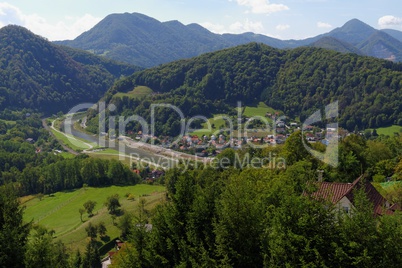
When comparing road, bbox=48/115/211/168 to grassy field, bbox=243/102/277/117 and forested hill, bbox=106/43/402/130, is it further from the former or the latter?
grassy field, bbox=243/102/277/117

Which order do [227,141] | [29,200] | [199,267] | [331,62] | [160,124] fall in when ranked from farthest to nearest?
[331,62]
[160,124]
[227,141]
[29,200]
[199,267]

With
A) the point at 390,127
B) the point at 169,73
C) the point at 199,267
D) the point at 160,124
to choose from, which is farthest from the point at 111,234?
the point at 169,73

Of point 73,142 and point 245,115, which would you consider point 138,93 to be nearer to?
point 73,142

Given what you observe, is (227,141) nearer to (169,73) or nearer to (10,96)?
(169,73)

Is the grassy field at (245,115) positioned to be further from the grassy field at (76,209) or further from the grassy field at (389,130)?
the grassy field at (76,209)

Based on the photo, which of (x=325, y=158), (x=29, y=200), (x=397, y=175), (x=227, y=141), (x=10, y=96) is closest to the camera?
(x=397, y=175)

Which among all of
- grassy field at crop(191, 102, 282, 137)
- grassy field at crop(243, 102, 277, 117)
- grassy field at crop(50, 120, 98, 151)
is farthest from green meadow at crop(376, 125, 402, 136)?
grassy field at crop(50, 120, 98, 151)

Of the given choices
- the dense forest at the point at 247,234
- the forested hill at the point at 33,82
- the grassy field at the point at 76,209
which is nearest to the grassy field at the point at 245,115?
the grassy field at the point at 76,209

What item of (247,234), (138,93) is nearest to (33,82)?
(138,93)
